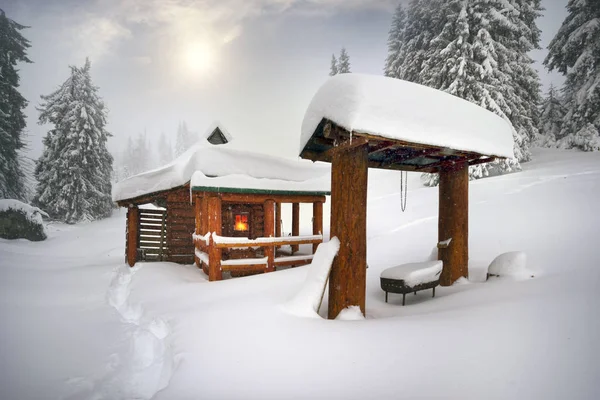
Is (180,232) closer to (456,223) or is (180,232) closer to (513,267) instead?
(456,223)

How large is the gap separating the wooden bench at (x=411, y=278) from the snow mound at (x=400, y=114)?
230cm

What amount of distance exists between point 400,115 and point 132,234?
11325mm

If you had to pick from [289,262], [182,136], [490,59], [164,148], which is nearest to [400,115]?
[289,262]

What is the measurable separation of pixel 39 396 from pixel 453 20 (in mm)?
18406

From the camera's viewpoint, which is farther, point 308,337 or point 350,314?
point 350,314

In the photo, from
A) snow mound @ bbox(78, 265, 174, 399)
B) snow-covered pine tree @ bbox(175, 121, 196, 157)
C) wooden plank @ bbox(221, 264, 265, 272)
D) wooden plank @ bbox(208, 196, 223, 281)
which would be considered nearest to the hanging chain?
snow mound @ bbox(78, 265, 174, 399)

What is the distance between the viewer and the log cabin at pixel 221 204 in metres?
7.89

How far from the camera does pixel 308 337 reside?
350 centimetres

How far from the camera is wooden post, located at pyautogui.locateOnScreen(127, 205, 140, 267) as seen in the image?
11484 mm

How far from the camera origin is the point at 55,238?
18297mm

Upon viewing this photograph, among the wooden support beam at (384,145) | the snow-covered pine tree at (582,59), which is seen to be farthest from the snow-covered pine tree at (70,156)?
the snow-covered pine tree at (582,59)

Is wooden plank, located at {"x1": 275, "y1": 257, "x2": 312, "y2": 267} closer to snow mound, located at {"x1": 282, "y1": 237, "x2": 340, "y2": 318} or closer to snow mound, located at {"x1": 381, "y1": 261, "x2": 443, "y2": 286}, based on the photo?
snow mound, located at {"x1": 381, "y1": 261, "x2": 443, "y2": 286}

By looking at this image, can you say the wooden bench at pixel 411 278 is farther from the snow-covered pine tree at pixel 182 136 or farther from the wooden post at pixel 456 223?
the snow-covered pine tree at pixel 182 136

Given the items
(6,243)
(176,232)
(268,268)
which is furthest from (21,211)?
(268,268)
